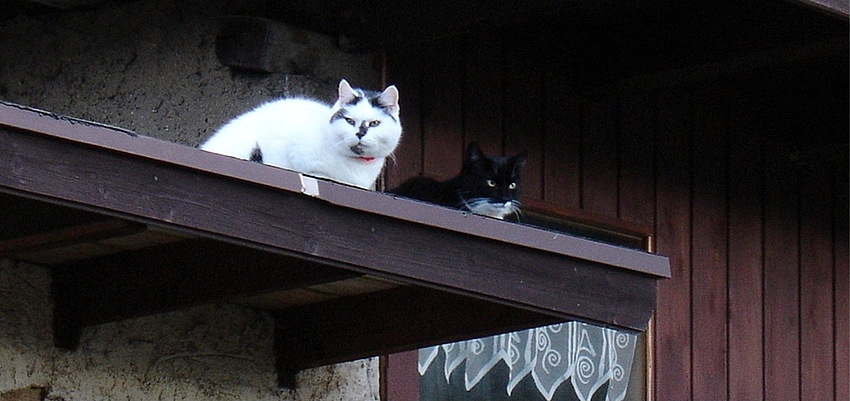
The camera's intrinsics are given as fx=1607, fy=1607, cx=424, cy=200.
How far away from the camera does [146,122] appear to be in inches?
198

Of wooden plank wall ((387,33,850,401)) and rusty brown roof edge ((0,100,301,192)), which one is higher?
wooden plank wall ((387,33,850,401))

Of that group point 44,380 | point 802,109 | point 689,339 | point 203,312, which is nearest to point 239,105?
point 203,312

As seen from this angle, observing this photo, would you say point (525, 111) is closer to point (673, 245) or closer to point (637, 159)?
point (637, 159)

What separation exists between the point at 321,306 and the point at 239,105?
0.69 m

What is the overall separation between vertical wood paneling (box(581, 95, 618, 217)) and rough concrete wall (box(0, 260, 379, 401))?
1.37 metres

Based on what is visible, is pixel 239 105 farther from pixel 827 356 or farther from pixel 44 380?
pixel 827 356

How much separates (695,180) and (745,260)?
1.35ft

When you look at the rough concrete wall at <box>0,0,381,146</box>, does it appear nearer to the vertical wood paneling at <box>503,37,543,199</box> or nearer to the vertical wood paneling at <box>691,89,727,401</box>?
the vertical wood paneling at <box>503,37,543,199</box>

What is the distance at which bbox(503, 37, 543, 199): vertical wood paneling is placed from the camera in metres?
5.64

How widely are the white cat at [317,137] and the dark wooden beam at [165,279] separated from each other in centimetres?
34

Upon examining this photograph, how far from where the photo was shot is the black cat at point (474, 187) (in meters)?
4.96

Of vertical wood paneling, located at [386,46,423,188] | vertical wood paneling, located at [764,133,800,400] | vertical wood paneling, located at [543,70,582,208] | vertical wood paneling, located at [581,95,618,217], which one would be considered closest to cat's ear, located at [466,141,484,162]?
vertical wood paneling, located at [386,46,423,188]

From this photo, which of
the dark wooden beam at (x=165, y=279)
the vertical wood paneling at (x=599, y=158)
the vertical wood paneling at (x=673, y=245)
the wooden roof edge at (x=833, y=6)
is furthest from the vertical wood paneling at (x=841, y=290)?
the dark wooden beam at (x=165, y=279)

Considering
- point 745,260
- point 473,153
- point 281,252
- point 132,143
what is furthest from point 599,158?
point 132,143
